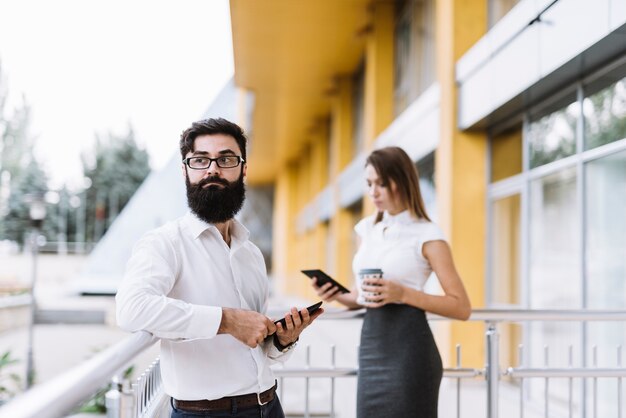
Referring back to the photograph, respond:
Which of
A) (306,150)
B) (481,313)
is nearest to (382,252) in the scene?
(481,313)

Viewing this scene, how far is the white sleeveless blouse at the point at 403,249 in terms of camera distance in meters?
2.90

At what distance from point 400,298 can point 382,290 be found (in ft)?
0.36

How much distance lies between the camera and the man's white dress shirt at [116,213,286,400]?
170cm

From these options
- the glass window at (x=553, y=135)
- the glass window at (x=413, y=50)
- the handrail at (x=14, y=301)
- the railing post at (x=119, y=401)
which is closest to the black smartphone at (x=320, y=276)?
the railing post at (x=119, y=401)

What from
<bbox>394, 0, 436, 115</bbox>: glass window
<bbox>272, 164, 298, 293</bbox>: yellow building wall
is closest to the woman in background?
<bbox>394, 0, 436, 115</bbox>: glass window

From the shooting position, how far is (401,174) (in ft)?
9.72

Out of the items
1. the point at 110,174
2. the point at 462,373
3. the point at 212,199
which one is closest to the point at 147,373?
the point at 212,199

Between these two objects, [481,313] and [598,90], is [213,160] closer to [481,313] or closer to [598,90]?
[481,313]

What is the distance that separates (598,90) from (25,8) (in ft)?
156

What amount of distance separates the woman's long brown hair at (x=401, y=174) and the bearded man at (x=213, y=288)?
1030mm

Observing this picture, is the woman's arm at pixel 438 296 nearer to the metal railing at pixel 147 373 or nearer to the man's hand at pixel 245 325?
the metal railing at pixel 147 373

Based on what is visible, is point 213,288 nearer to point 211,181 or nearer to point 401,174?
point 211,181

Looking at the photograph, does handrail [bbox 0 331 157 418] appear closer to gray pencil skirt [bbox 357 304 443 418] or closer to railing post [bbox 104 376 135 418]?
railing post [bbox 104 376 135 418]

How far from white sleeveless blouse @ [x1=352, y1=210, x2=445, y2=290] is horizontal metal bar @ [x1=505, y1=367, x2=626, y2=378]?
879 millimetres
